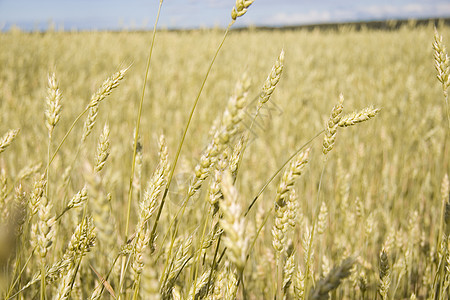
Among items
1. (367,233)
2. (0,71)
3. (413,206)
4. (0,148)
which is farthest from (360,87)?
(0,71)

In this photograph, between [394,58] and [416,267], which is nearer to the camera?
[416,267]

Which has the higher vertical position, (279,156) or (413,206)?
(279,156)

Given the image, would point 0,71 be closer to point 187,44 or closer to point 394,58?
point 187,44

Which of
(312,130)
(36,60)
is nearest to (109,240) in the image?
(312,130)

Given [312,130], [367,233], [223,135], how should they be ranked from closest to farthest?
[223,135] → [367,233] → [312,130]

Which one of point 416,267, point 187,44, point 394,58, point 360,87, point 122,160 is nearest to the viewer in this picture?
point 416,267

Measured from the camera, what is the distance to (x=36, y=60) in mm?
5785

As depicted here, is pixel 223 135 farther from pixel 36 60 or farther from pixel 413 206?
pixel 36 60

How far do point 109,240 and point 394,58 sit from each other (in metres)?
8.18

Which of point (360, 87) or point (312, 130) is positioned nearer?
point (312, 130)

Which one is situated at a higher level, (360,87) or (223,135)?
(360,87)

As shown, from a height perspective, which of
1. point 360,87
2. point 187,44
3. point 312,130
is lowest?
point 312,130

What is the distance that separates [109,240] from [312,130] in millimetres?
2965

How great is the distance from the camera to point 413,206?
2.11 m
